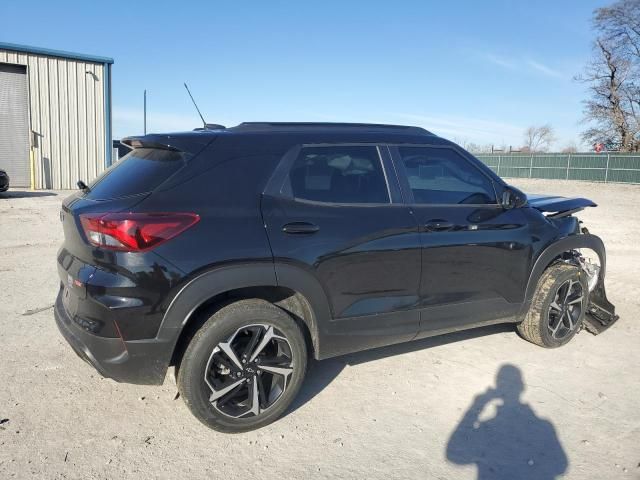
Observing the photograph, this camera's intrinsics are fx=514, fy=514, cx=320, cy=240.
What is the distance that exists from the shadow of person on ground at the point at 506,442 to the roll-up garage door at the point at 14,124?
63.9 feet

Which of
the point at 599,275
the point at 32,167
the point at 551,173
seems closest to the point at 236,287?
the point at 599,275

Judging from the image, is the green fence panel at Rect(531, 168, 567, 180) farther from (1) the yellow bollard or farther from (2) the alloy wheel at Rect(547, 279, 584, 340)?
(2) the alloy wheel at Rect(547, 279, 584, 340)

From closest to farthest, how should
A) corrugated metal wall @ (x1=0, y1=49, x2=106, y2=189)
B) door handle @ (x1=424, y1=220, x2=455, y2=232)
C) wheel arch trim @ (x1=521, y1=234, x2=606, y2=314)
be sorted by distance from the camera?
door handle @ (x1=424, y1=220, x2=455, y2=232)
wheel arch trim @ (x1=521, y1=234, x2=606, y2=314)
corrugated metal wall @ (x1=0, y1=49, x2=106, y2=189)

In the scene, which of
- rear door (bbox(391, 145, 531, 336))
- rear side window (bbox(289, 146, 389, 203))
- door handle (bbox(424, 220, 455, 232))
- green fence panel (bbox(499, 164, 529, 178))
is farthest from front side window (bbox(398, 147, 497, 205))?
green fence panel (bbox(499, 164, 529, 178))

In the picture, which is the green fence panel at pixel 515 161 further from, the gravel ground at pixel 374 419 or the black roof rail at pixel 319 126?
the black roof rail at pixel 319 126

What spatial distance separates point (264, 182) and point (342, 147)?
674mm

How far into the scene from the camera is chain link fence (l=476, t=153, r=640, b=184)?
30.1 meters

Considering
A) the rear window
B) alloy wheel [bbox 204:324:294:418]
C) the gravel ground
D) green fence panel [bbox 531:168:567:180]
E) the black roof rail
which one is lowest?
the gravel ground

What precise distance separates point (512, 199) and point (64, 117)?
1845 cm

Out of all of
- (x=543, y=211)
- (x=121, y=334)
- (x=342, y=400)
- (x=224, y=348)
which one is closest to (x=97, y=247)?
(x=121, y=334)

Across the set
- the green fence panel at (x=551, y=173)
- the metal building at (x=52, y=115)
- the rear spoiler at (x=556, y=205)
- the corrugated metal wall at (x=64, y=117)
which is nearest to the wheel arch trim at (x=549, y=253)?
the rear spoiler at (x=556, y=205)

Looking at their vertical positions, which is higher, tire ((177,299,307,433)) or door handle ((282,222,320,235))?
door handle ((282,222,320,235))

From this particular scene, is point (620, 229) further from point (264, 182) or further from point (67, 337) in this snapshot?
point (67, 337)

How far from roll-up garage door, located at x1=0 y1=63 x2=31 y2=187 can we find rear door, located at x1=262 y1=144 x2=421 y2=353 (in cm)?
1849
